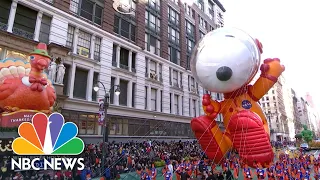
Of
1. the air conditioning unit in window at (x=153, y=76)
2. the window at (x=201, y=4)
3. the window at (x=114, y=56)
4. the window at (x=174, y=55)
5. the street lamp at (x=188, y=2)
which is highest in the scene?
the window at (x=201, y=4)

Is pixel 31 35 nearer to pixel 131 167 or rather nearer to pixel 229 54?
pixel 131 167

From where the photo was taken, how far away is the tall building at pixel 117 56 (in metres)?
18.1

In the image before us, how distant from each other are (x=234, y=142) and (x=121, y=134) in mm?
14781

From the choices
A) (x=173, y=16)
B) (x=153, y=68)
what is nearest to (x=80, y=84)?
(x=153, y=68)

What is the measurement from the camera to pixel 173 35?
34781 millimetres

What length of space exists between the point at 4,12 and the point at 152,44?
1683cm

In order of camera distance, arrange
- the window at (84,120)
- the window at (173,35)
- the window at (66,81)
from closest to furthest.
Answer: the window at (84,120), the window at (66,81), the window at (173,35)

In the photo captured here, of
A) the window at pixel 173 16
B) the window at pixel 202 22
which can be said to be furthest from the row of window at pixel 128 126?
the window at pixel 202 22

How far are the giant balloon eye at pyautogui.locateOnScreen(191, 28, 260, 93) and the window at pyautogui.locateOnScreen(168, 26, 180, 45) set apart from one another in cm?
2392

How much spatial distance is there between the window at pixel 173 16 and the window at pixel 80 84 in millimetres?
17702

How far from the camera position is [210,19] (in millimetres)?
46594

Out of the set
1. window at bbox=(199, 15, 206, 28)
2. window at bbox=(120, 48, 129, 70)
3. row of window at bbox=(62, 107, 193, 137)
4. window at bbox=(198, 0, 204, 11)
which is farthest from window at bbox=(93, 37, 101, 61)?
window at bbox=(198, 0, 204, 11)

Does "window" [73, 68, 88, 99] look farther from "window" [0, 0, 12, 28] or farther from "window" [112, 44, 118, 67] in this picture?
"window" [0, 0, 12, 28]

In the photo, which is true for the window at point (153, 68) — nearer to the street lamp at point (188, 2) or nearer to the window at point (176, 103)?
the window at point (176, 103)
